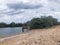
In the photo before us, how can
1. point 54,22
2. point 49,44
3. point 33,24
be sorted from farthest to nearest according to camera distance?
point 54,22
point 33,24
point 49,44

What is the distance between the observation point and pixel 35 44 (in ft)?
65.4

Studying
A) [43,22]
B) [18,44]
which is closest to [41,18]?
[43,22]

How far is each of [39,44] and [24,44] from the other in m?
1.33

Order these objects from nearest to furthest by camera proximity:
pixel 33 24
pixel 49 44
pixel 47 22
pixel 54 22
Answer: pixel 49 44 → pixel 33 24 → pixel 47 22 → pixel 54 22

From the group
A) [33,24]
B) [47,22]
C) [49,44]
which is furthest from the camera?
[47,22]

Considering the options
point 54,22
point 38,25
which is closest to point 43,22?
point 38,25

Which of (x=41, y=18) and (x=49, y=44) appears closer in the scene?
(x=49, y=44)

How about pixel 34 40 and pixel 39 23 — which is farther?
pixel 39 23

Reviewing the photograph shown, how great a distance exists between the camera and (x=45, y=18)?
8181 cm

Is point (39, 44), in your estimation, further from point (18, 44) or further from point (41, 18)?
point (41, 18)

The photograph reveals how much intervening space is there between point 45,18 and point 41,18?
334cm

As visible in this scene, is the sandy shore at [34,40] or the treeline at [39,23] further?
the treeline at [39,23]

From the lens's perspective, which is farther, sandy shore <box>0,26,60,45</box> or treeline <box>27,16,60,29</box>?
treeline <box>27,16,60,29</box>

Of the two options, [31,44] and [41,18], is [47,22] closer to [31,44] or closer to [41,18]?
[41,18]
